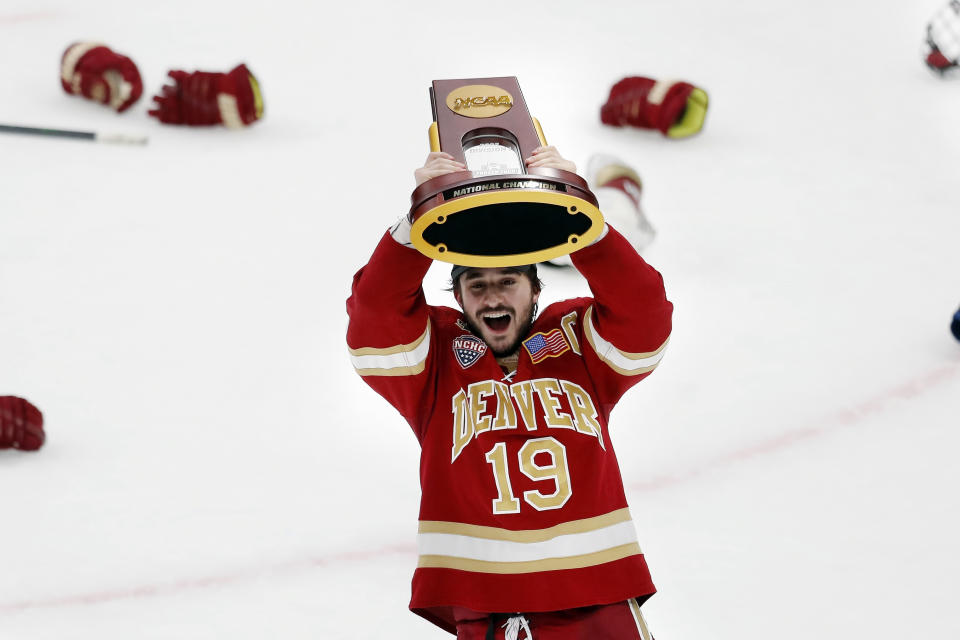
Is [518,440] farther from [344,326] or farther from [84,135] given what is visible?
[84,135]

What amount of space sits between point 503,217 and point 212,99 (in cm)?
194

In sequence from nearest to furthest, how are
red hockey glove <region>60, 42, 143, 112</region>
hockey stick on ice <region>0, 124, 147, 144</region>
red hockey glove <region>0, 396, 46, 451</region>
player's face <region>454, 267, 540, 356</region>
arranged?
player's face <region>454, 267, 540, 356</region> → red hockey glove <region>0, 396, 46, 451</region> → hockey stick on ice <region>0, 124, 147, 144</region> → red hockey glove <region>60, 42, 143, 112</region>

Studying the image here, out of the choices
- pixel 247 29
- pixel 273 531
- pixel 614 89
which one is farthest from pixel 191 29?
pixel 273 531

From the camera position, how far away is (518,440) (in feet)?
4.69

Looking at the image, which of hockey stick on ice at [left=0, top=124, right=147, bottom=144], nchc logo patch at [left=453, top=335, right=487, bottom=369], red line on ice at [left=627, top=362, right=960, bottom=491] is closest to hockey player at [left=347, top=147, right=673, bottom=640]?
nchc logo patch at [left=453, top=335, right=487, bottom=369]

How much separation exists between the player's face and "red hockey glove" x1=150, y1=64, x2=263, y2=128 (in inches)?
67.9

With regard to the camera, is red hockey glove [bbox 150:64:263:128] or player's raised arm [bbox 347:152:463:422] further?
red hockey glove [bbox 150:64:263:128]

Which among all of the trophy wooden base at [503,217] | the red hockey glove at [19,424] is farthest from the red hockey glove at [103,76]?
the trophy wooden base at [503,217]

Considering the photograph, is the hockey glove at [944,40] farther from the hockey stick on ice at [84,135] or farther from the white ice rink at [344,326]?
the hockey stick on ice at [84,135]

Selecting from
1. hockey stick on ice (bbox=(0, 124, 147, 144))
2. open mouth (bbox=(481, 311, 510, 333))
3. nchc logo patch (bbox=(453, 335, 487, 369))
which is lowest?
nchc logo patch (bbox=(453, 335, 487, 369))

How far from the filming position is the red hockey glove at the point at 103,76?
3158 millimetres

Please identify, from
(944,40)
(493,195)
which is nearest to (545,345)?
(493,195)

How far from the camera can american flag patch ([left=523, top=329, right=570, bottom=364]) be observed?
59.3 inches

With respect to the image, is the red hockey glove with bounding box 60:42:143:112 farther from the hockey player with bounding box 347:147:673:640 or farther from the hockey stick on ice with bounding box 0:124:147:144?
the hockey player with bounding box 347:147:673:640
